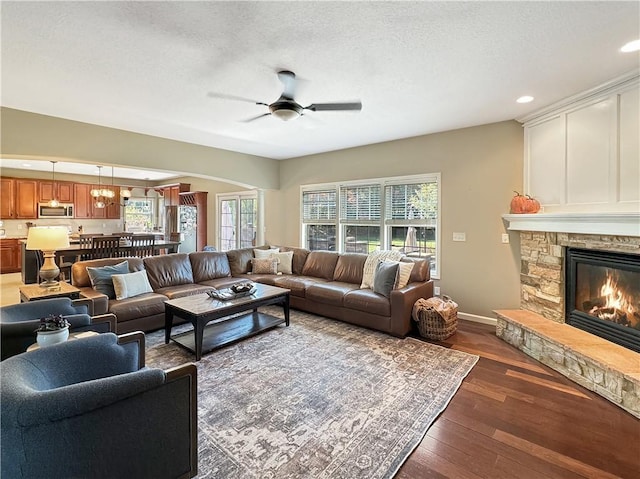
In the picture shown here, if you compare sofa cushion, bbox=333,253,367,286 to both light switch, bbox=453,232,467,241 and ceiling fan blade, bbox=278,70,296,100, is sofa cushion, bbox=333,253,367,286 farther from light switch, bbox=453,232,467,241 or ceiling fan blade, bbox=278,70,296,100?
ceiling fan blade, bbox=278,70,296,100

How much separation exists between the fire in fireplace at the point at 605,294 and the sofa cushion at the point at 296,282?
3118mm

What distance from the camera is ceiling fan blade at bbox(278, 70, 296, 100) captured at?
8.71 ft

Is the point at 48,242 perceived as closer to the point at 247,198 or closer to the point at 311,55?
the point at 311,55

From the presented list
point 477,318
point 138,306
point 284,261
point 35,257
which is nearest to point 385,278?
point 477,318

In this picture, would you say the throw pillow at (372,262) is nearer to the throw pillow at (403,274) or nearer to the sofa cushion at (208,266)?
the throw pillow at (403,274)

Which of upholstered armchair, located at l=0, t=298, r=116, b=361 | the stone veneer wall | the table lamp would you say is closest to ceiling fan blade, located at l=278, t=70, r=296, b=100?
upholstered armchair, located at l=0, t=298, r=116, b=361

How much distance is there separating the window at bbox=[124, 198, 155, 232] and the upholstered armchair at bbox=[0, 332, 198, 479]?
9338 millimetres

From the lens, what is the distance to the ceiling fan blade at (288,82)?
8.71ft

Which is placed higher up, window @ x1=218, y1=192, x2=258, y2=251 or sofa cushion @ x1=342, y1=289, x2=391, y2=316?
window @ x1=218, y1=192, x2=258, y2=251

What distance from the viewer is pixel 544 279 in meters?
3.63

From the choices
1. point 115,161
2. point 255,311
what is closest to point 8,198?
point 115,161

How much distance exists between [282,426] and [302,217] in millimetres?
4693

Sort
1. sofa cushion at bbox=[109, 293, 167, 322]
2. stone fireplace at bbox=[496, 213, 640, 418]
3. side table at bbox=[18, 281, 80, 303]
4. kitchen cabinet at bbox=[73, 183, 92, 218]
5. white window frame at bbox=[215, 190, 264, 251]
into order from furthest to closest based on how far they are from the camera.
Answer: kitchen cabinet at bbox=[73, 183, 92, 218] < white window frame at bbox=[215, 190, 264, 251] < sofa cushion at bbox=[109, 293, 167, 322] < side table at bbox=[18, 281, 80, 303] < stone fireplace at bbox=[496, 213, 640, 418]

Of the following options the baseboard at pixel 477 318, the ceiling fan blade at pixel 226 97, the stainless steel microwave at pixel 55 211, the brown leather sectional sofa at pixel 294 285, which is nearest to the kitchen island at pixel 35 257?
the brown leather sectional sofa at pixel 294 285
